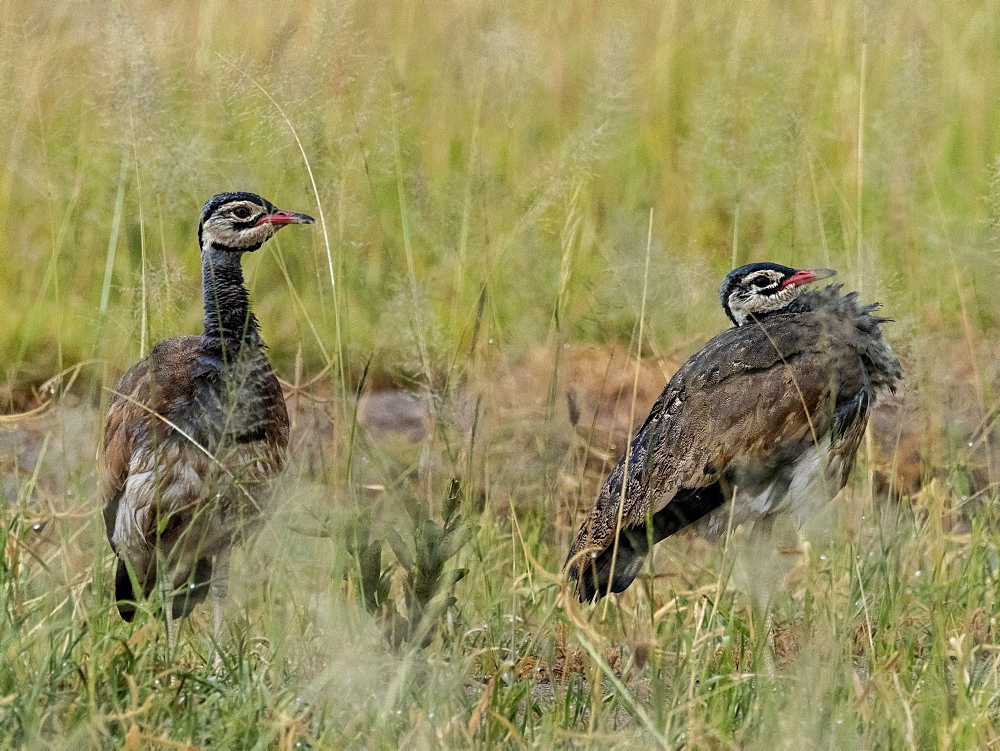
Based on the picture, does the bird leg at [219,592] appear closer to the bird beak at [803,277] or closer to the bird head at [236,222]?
the bird head at [236,222]

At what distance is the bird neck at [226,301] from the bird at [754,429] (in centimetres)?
115

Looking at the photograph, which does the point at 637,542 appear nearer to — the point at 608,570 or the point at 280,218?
the point at 608,570

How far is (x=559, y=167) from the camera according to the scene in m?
3.61

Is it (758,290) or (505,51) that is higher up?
(505,51)

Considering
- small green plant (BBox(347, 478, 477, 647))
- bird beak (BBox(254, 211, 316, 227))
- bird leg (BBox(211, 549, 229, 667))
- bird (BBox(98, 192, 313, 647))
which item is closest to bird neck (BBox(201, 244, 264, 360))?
bird (BBox(98, 192, 313, 647))

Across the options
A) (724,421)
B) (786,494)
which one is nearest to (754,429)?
(724,421)

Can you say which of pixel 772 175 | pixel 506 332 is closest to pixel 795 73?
pixel 772 175

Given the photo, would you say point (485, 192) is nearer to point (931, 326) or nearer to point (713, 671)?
point (713, 671)

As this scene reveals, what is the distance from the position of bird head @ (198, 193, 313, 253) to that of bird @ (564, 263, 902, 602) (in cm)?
124

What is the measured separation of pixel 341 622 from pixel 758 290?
2188 mm

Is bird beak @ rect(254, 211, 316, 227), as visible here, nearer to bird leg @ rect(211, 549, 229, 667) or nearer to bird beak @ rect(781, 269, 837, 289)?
bird leg @ rect(211, 549, 229, 667)

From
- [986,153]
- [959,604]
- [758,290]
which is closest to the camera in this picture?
[959,604]

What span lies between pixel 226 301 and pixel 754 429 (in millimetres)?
1605

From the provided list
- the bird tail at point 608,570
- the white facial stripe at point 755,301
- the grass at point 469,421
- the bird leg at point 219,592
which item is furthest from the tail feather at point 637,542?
the bird leg at point 219,592
